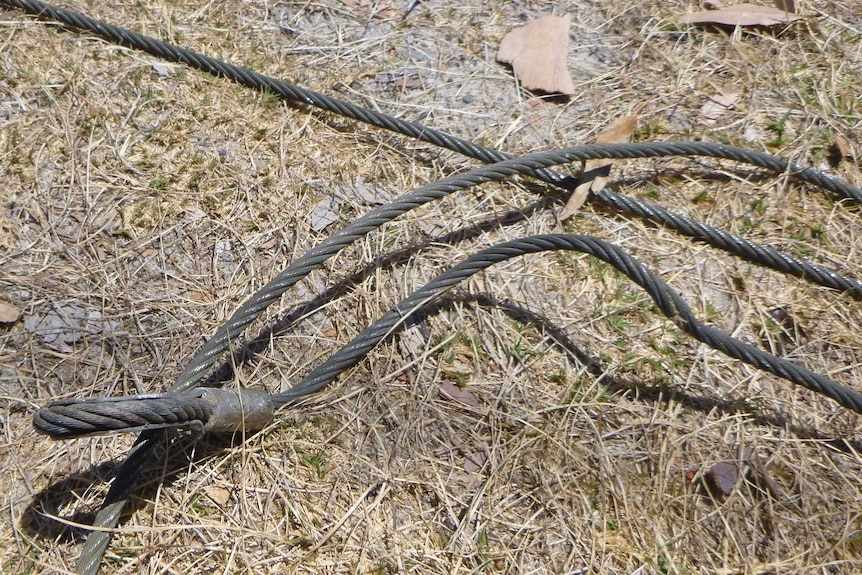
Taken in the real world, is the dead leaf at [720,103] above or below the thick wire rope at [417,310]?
above

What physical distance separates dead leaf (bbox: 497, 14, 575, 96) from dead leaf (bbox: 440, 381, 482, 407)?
0.98m

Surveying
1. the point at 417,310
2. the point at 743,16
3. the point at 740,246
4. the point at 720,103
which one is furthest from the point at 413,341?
the point at 743,16

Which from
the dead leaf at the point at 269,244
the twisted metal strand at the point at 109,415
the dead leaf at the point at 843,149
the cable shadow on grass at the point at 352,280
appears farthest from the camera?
the dead leaf at the point at 843,149

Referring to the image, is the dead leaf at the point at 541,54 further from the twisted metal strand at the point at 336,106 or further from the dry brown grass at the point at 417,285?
the twisted metal strand at the point at 336,106

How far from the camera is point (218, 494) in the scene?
1.57 m

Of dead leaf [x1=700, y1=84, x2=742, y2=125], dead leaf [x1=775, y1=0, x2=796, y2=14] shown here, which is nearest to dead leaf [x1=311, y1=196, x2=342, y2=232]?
dead leaf [x1=700, y1=84, x2=742, y2=125]

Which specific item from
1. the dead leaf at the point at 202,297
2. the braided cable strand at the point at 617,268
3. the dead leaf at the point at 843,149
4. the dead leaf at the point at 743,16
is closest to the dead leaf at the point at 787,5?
the dead leaf at the point at 743,16

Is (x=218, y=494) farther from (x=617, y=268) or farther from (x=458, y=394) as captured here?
(x=617, y=268)

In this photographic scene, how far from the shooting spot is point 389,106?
2.15 m

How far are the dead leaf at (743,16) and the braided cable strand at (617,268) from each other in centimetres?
105

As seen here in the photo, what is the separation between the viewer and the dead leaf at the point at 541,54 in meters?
2.17

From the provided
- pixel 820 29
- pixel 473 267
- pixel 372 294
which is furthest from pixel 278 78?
pixel 820 29

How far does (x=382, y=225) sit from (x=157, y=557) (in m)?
0.90

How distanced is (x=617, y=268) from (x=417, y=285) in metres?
0.49
